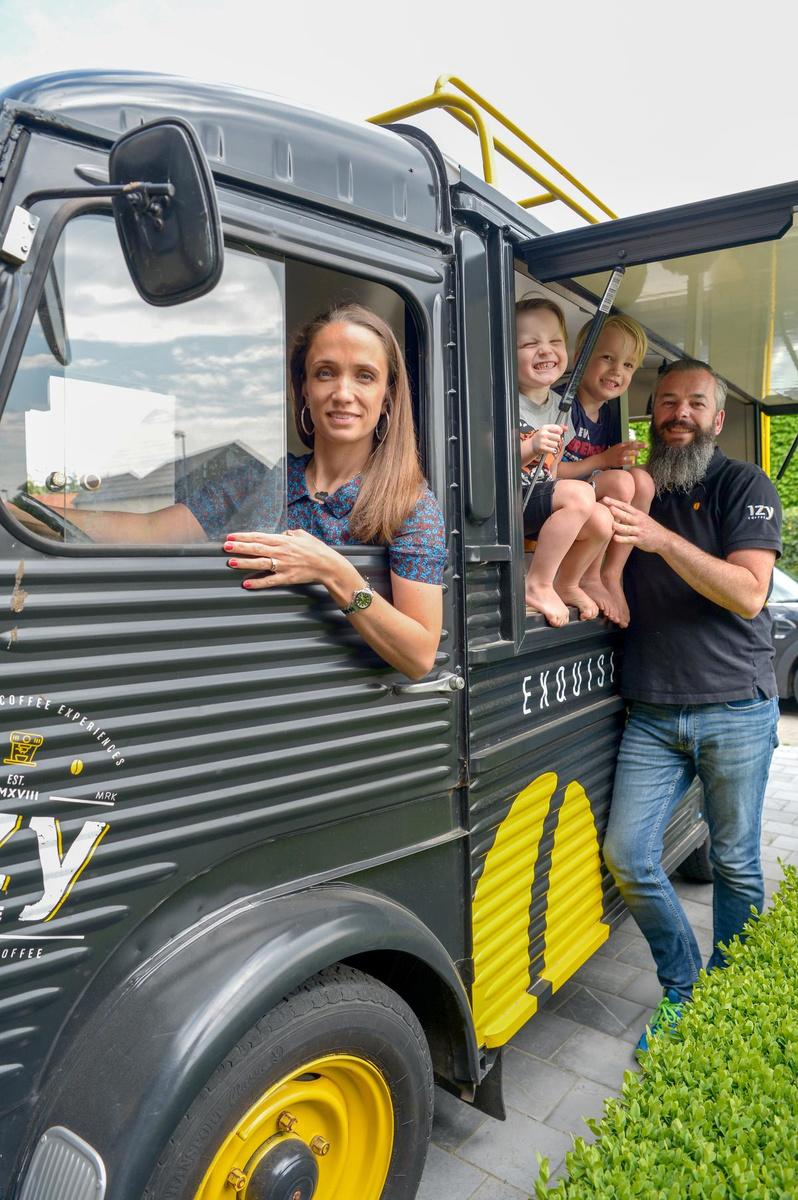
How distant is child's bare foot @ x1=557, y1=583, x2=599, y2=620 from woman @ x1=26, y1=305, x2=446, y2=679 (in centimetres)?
102

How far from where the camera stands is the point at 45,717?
4.50 feet

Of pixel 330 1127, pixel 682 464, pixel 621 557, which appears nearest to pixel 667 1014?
pixel 330 1127

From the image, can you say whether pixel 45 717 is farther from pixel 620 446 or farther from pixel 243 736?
pixel 620 446

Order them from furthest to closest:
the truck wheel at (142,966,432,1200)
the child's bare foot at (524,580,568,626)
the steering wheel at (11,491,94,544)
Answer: the child's bare foot at (524,580,568,626), the truck wheel at (142,966,432,1200), the steering wheel at (11,491,94,544)

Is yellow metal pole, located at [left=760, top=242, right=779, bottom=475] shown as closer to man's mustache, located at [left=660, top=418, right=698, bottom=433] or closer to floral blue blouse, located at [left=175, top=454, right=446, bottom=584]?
man's mustache, located at [left=660, top=418, right=698, bottom=433]

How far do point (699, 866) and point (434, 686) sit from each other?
10.2 feet

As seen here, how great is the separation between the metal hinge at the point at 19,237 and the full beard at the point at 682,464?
2511mm

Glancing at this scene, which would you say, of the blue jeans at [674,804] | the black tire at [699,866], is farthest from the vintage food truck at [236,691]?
the black tire at [699,866]

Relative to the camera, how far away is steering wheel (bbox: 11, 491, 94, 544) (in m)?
1.40

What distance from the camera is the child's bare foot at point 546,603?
2619 millimetres

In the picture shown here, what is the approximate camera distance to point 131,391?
60.2 inches

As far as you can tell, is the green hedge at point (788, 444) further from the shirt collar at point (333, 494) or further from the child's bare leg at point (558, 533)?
the shirt collar at point (333, 494)

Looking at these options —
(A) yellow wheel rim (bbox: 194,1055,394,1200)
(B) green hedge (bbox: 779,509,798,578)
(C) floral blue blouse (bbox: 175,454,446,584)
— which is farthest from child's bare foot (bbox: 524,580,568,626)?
(B) green hedge (bbox: 779,509,798,578)

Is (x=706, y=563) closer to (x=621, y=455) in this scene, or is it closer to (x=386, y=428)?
A: (x=621, y=455)
